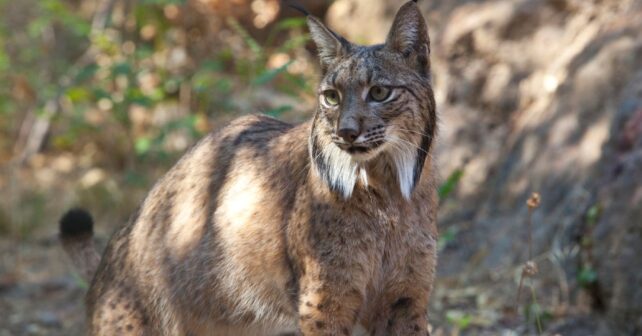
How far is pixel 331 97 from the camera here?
447 centimetres

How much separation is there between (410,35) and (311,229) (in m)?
1.02

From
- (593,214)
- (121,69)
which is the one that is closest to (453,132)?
(593,214)

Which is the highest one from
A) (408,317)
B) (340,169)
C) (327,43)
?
(327,43)

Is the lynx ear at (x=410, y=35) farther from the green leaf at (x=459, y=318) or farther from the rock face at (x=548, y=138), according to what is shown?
the green leaf at (x=459, y=318)

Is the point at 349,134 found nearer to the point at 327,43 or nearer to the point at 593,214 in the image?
the point at 327,43

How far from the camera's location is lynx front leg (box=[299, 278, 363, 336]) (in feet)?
14.8

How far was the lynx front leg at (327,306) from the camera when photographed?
452 cm

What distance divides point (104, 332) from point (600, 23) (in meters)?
5.17

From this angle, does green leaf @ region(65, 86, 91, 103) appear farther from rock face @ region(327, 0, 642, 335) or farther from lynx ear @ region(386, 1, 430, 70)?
lynx ear @ region(386, 1, 430, 70)

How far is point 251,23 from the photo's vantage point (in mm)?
11367

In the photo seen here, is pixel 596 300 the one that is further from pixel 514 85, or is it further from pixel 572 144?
pixel 514 85

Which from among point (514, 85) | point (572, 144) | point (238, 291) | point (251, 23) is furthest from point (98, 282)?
point (251, 23)

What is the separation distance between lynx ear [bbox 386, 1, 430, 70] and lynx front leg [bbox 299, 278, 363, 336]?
3.64 feet

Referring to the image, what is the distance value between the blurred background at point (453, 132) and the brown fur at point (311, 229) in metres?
0.61
